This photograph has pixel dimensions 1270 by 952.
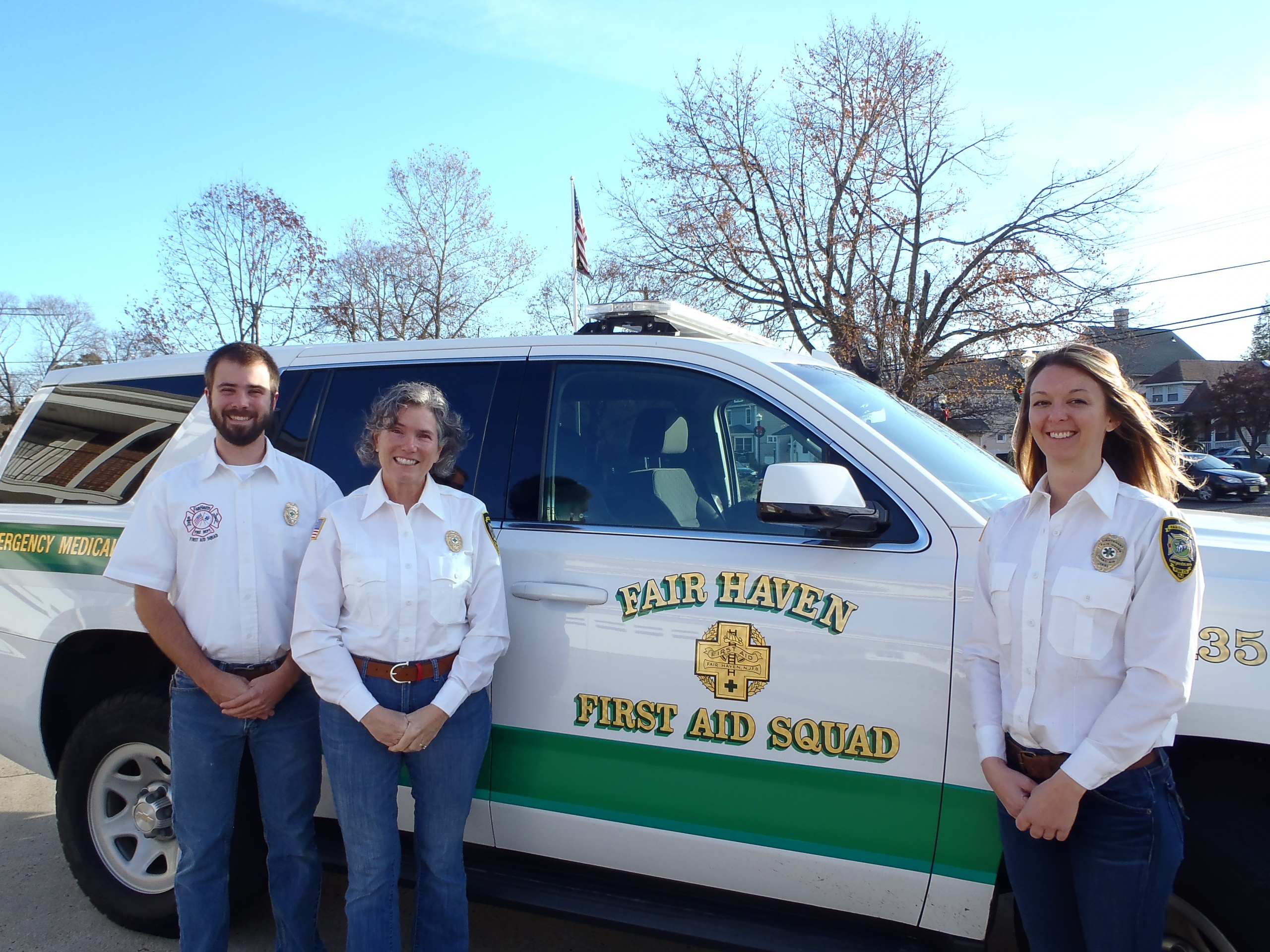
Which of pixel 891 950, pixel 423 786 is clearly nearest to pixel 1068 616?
pixel 891 950

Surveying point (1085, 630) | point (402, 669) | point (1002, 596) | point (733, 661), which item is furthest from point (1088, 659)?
point (402, 669)

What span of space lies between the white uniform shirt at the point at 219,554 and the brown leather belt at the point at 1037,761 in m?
1.91

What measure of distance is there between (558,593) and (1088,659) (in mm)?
1382

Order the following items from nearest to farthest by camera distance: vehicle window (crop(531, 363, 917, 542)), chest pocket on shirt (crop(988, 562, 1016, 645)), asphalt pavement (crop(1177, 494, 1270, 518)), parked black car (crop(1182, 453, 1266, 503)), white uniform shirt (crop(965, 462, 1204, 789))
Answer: white uniform shirt (crop(965, 462, 1204, 789)) → chest pocket on shirt (crop(988, 562, 1016, 645)) → vehicle window (crop(531, 363, 917, 542)) → asphalt pavement (crop(1177, 494, 1270, 518)) → parked black car (crop(1182, 453, 1266, 503))

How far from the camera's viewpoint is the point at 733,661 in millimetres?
2316

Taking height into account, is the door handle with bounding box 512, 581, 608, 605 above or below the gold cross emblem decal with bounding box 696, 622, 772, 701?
above

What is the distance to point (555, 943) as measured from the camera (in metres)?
3.17

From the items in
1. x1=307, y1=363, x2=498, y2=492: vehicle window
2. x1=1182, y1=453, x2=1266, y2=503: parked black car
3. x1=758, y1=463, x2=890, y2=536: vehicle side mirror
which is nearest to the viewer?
x1=758, y1=463, x2=890, y2=536: vehicle side mirror

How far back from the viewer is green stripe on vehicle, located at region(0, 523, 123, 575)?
9.98 feet

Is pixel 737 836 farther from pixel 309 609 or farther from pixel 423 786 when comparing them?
pixel 309 609

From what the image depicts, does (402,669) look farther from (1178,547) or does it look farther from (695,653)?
(1178,547)

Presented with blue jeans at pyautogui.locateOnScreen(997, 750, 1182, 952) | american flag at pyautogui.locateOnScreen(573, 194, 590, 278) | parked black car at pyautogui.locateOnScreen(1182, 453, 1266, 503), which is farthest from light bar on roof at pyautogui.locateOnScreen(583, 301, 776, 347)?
parked black car at pyautogui.locateOnScreen(1182, 453, 1266, 503)

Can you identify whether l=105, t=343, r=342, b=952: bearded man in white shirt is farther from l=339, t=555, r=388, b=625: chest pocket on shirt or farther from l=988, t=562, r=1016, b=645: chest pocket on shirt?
l=988, t=562, r=1016, b=645: chest pocket on shirt

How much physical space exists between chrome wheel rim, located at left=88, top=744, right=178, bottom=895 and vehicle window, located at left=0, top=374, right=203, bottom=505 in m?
0.97
